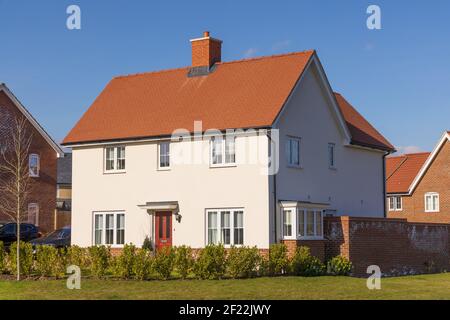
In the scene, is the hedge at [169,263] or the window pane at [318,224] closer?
the hedge at [169,263]

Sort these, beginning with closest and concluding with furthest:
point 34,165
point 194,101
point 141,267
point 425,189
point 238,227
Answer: point 141,267
point 238,227
point 194,101
point 34,165
point 425,189

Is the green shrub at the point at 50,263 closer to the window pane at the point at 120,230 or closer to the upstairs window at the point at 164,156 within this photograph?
the window pane at the point at 120,230

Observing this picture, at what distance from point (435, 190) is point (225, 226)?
87.3ft

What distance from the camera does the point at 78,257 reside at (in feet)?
97.0

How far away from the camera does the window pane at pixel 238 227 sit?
30.9 metres

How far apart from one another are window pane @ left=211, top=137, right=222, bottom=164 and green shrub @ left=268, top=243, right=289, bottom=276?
4.61 meters

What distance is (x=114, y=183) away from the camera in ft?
114

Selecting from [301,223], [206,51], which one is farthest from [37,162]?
[301,223]

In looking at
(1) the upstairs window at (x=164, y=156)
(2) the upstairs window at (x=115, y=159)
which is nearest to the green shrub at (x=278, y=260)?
(1) the upstairs window at (x=164, y=156)

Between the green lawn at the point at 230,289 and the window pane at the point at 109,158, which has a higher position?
the window pane at the point at 109,158

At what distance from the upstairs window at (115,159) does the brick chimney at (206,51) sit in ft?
18.2

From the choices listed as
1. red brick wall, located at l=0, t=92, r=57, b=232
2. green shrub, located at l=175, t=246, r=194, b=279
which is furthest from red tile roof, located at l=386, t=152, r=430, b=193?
green shrub, located at l=175, t=246, r=194, b=279

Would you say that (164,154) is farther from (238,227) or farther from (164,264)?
(164,264)
